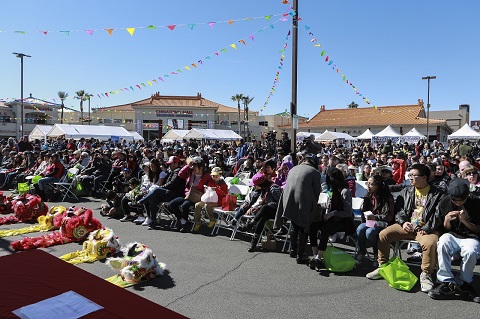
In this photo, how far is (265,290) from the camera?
4.14 metres

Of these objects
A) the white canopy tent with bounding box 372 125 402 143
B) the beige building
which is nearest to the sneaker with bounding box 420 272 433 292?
the white canopy tent with bounding box 372 125 402 143

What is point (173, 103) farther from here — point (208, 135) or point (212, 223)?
point (212, 223)

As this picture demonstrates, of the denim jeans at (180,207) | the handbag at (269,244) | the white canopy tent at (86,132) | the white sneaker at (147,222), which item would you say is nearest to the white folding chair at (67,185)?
the white sneaker at (147,222)

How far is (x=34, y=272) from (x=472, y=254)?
413 centimetres

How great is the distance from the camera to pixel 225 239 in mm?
6344

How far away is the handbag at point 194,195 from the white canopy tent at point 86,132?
19.6 meters

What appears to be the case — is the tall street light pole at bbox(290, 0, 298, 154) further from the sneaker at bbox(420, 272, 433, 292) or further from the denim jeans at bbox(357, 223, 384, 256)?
the sneaker at bbox(420, 272, 433, 292)

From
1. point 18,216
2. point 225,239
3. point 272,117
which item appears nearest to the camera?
point 225,239

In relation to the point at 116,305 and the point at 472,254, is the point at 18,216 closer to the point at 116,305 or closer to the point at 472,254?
the point at 116,305

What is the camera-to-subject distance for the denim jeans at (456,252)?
12.8ft

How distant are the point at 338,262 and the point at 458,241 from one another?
4.66 ft

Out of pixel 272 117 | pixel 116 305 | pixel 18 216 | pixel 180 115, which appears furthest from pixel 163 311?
pixel 272 117

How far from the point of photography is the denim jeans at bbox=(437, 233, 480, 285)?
3.90 m

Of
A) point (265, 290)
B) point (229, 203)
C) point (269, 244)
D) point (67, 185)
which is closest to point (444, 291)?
point (265, 290)
